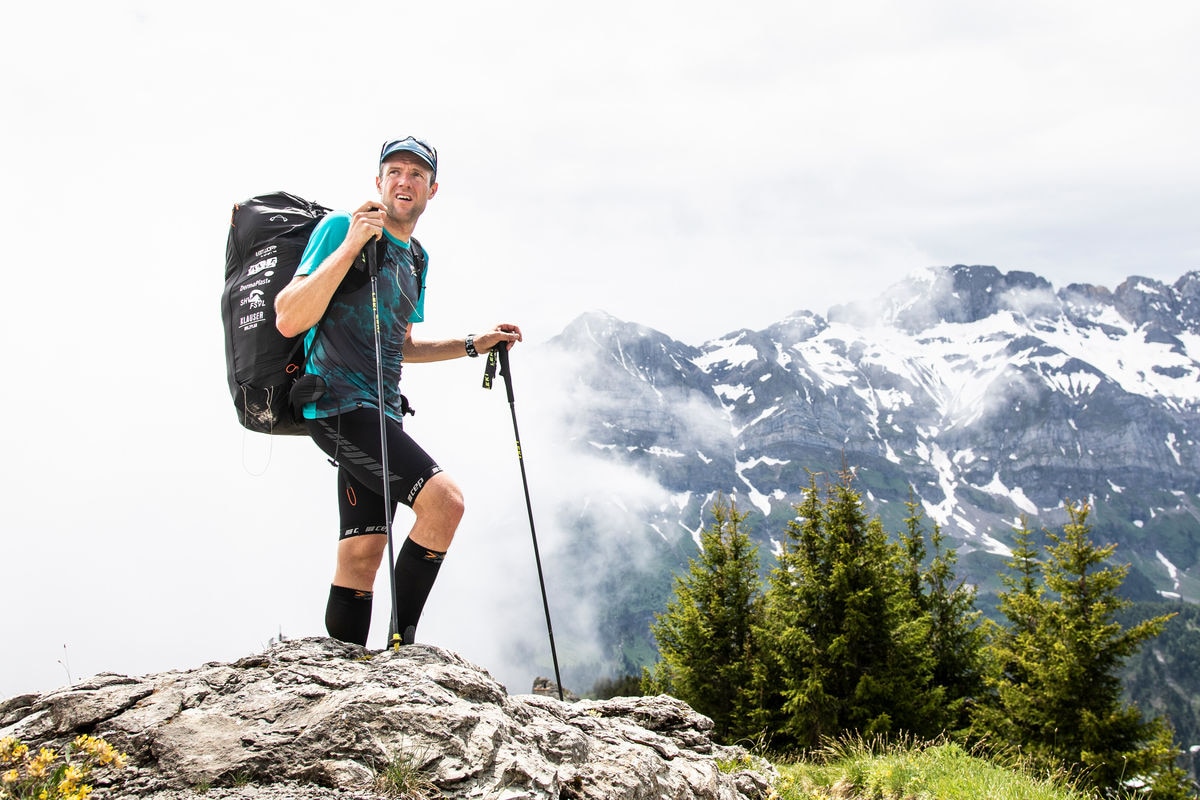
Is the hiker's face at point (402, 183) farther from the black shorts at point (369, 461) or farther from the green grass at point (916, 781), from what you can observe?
the green grass at point (916, 781)

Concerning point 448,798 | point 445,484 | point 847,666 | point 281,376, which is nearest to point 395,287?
point 281,376

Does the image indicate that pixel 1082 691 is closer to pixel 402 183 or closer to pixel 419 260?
pixel 419 260

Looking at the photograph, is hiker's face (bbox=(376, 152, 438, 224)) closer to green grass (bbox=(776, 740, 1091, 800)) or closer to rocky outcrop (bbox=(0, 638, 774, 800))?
rocky outcrop (bbox=(0, 638, 774, 800))

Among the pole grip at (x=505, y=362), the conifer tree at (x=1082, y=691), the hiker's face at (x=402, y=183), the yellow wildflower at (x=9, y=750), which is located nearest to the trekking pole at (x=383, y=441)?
the hiker's face at (x=402, y=183)

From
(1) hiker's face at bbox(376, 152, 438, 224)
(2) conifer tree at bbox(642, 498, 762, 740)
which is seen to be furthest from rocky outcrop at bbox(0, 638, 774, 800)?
(2) conifer tree at bbox(642, 498, 762, 740)

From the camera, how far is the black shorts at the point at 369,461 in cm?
511

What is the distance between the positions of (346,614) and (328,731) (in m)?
1.48

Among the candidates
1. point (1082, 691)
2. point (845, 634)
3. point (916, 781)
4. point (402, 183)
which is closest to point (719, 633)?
point (845, 634)

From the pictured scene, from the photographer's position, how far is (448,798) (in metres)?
3.74

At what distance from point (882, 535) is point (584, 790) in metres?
20.3

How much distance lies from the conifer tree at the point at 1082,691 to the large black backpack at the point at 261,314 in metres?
21.5

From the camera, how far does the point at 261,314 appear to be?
5.17 m

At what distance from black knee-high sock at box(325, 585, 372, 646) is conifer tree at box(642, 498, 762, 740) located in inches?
768

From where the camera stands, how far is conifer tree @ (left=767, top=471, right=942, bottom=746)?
21.0 metres
